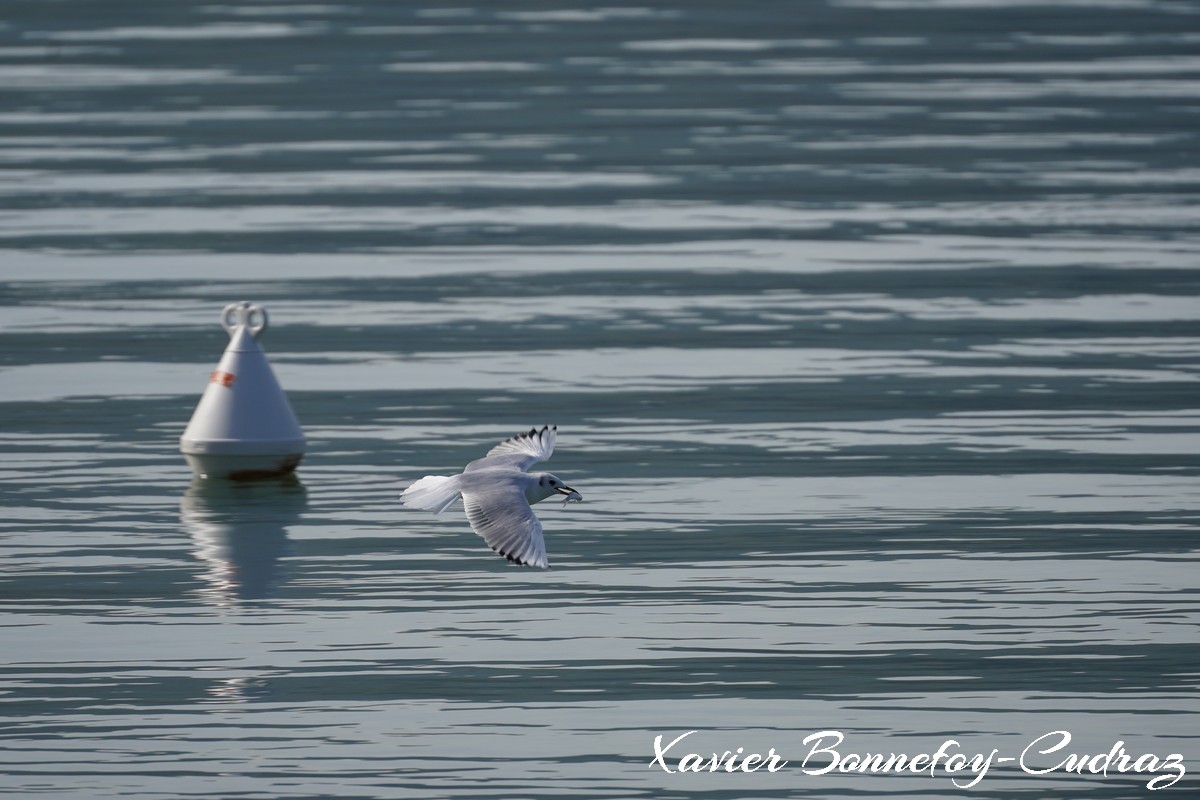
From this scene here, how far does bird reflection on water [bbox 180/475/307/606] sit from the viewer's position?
22.9ft

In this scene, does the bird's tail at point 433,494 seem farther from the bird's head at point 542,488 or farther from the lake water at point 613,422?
the lake water at point 613,422

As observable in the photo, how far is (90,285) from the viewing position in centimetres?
1188

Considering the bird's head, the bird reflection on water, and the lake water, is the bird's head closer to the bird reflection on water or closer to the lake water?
the lake water

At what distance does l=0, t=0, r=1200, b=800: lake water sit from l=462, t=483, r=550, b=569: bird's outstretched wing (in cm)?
28

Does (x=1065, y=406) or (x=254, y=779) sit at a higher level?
(x=1065, y=406)

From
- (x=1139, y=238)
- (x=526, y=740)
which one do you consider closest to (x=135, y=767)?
(x=526, y=740)

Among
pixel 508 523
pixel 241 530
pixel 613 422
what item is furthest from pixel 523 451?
pixel 613 422

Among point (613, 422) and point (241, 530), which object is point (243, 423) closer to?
point (241, 530)

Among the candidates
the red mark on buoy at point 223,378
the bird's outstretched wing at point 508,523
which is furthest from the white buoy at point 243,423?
the bird's outstretched wing at point 508,523

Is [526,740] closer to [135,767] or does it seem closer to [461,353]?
[135,767]

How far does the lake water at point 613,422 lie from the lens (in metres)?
5.72

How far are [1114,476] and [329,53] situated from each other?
13.3 metres

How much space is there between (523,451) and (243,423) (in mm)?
1470

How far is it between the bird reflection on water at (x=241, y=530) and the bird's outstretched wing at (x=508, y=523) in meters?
0.79
